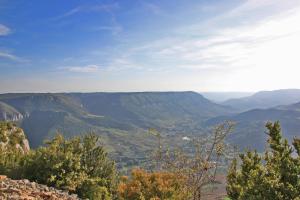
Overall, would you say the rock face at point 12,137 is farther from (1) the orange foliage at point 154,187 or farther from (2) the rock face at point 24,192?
(2) the rock face at point 24,192

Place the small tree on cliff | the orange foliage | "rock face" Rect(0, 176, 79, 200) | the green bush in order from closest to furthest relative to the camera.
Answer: "rock face" Rect(0, 176, 79, 200)
the small tree on cliff
the orange foliage
the green bush

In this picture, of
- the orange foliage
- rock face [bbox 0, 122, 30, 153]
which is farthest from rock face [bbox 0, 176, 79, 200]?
rock face [bbox 0, 122, 30, 153]

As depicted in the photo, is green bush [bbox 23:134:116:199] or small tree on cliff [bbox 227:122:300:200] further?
green bush [bbox 23:134:116:199]

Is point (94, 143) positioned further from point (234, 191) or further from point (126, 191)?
point (234, 191)

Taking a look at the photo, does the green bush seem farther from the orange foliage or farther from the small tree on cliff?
the small tree on cliff

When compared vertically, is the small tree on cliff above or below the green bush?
above

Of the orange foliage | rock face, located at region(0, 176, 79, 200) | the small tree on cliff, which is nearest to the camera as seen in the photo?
rock face, located at region(0, 176, 79, 200)
